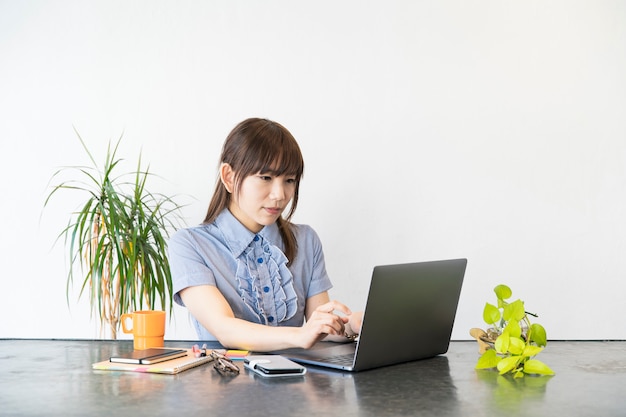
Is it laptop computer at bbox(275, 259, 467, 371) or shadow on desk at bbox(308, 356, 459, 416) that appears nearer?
shadow on desk at bbox(308, 356, 459, 416)

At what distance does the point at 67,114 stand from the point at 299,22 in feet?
4.15

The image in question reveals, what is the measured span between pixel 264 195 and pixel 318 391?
97 cm

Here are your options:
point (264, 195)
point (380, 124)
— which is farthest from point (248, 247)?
point (380, 124)

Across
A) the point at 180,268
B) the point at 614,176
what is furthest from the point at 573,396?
the point at 614,176

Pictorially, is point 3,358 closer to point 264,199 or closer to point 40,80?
point 264,199

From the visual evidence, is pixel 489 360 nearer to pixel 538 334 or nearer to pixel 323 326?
pixel 538 334

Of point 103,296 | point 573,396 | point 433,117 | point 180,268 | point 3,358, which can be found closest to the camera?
point 573,396

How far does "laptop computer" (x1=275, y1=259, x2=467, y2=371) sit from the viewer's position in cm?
158

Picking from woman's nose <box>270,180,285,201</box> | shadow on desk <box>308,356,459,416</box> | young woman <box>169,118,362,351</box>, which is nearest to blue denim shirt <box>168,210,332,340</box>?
young woman <box>169,118,362,351</box>

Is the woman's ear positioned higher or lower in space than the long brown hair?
lower

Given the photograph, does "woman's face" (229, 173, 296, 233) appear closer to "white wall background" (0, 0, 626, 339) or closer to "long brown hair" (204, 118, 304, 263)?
"long brown hair" (204, 118, 304, 263)

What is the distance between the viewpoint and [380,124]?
11.9 ft

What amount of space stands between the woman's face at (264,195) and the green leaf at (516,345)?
0.92 metres

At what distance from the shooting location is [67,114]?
368cm
